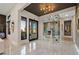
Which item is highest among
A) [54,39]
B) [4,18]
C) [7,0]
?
[7,0]

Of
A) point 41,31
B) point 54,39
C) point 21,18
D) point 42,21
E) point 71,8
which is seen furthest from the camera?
point 54,39

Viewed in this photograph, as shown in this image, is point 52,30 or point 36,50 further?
point 52,30

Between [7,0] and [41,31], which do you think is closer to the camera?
[7,0]

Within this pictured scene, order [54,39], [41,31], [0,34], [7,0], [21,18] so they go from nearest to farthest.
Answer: [7,0] → [0,34] → [21,18] → [41,31] → [54,39]

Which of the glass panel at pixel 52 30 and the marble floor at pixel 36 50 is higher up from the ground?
the glass panel at pixel 52 30

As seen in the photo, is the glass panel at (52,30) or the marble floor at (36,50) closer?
the marble floor at (36,50)

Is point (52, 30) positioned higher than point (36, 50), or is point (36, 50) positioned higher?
point (52, 30)

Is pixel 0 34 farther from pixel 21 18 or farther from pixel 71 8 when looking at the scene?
pixel 71 8

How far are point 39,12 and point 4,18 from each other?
268 centimetres

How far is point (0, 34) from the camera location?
4801 mm

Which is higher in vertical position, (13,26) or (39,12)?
(39,12)

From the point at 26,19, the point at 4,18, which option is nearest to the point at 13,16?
the point at 4,18

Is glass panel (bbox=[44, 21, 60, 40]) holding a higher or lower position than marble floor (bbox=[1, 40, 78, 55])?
higher

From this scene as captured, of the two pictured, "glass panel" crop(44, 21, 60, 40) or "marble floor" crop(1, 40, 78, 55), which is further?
"glass panel" crop(44, 21, 60, 40)
